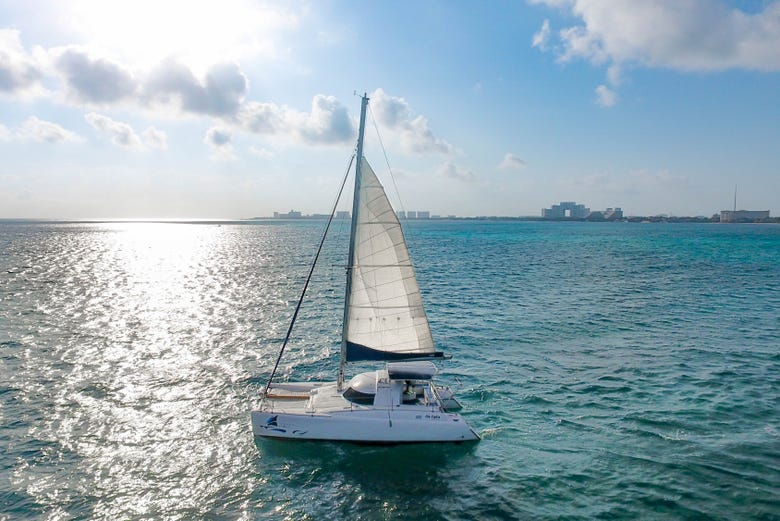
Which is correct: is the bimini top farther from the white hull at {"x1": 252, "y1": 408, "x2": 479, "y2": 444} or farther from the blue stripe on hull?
the white hull at {"x1": 252, "y1": 408, "x2": 479, "y2": 444}

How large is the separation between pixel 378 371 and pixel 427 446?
3.88 meters

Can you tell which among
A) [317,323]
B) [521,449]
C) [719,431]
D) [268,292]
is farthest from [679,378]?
[268,292]

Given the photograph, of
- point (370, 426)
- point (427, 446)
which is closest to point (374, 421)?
point (370, 426)

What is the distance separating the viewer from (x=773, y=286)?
5700cm

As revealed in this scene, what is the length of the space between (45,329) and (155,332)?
28.6ft

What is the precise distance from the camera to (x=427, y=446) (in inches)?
785

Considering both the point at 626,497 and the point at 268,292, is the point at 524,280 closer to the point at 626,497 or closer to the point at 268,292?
the point at 268,292

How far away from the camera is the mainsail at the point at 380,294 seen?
68.3ft

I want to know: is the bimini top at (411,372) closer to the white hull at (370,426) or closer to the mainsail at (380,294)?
the mainsail at (380,294)

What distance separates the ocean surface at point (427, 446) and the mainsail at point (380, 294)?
4.44m

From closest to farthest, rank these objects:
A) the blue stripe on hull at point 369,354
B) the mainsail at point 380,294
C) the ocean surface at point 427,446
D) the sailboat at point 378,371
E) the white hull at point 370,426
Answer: the ocean surface at point 427,446 < the white hull at point 370,426 < the sailboat at point 378,371 < the mainsail at point 380,294 < the blue stripe on hull at point 369,354

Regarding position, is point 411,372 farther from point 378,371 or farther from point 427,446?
point 427,446

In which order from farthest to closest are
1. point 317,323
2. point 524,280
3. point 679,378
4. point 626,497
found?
point 524,280
point 317,323
point 679,378
point 626,497

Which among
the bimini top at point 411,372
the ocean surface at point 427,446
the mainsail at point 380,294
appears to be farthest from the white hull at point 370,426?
the mainsail at point 380,294
